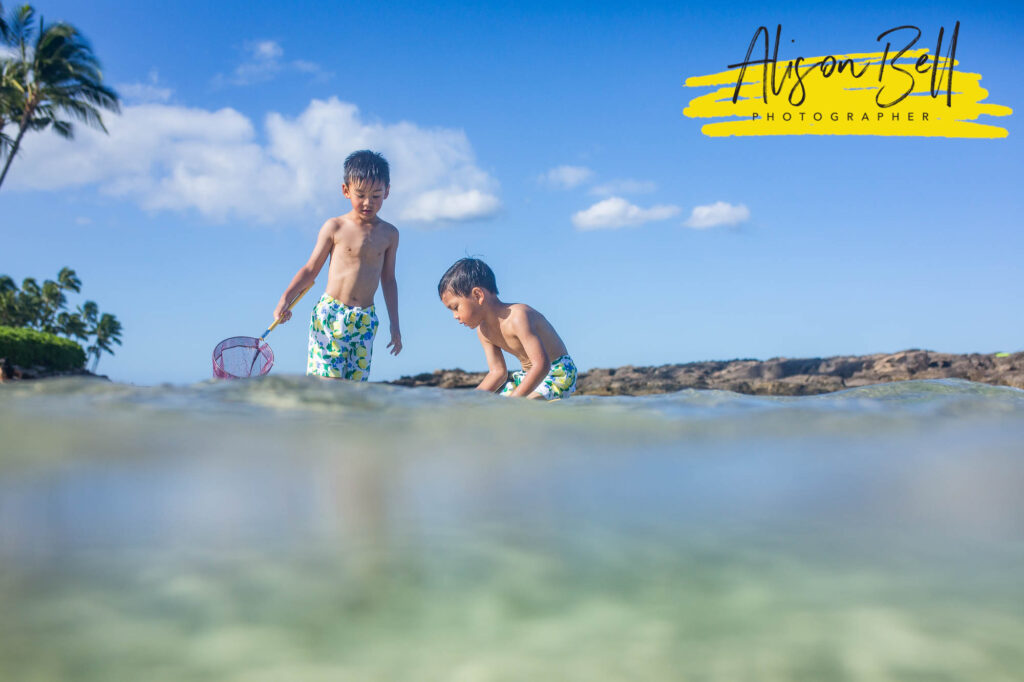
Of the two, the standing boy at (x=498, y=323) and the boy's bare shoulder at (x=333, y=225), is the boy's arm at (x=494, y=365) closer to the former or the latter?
the standing boy at (x=498, y=323)

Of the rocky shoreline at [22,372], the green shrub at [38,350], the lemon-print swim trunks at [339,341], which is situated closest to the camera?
the lemon-print swim trunks at [339,341]

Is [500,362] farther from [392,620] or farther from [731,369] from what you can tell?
[731,369]

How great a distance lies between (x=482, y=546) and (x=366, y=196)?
4816mm

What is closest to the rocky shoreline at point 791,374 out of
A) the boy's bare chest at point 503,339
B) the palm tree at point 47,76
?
the boy's bare chest at point 503,339

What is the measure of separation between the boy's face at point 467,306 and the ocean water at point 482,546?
1.59 meters

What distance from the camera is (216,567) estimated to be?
7.13 ft

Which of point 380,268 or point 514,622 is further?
point 380,268

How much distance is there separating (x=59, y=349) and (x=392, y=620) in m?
22.0

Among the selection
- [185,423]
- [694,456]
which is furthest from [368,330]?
[694,456]

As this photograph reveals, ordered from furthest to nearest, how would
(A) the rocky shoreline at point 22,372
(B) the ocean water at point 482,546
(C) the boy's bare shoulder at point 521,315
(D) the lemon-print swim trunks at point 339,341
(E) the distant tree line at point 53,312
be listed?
1. (E) the distant tree line at point 53,312
2. (A) the rocky shoreline at point 22,372
3. (D) the lemon-print swim trunks at point 339,341
4. (C) the boy's bare shoulder at point 521,315
5. (B) the ocean water at point 482,546

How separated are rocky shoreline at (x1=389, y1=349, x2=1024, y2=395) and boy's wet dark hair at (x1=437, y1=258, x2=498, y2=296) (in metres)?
5.72

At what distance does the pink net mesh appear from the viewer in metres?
6.54

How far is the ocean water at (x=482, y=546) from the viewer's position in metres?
1.63

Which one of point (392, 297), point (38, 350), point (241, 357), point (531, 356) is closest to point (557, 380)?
point (531, 356)
